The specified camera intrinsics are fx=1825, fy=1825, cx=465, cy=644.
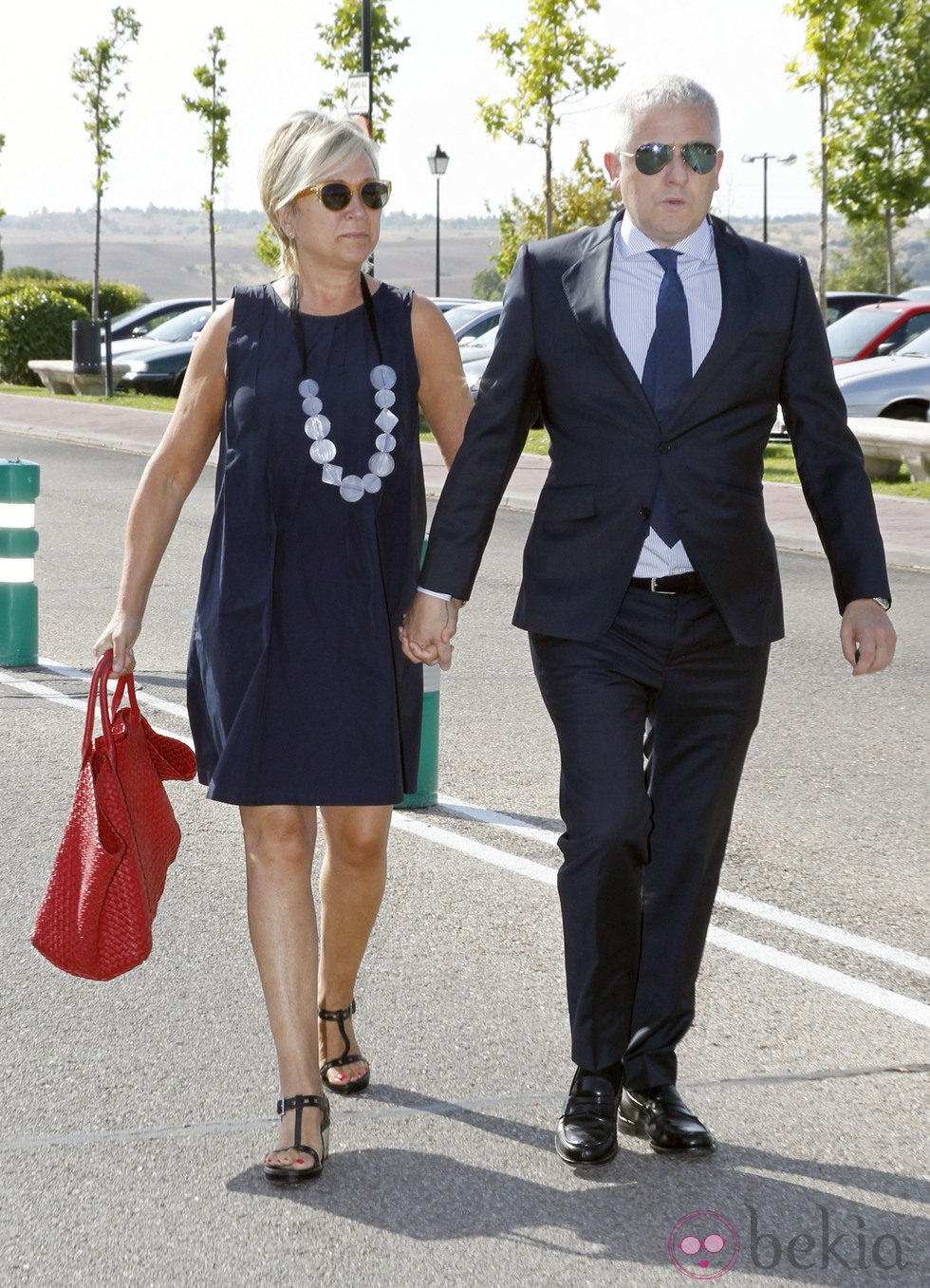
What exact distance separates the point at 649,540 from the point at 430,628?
1.51 feet

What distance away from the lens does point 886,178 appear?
34312mm

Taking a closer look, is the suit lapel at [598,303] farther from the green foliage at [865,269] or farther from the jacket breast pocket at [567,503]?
the green foliage at [865,269]

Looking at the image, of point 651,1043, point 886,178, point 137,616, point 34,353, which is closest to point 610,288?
point 137,616

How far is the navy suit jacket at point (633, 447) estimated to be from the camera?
3463mm

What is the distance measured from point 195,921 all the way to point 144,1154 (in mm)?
1454

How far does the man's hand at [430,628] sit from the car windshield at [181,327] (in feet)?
80.4

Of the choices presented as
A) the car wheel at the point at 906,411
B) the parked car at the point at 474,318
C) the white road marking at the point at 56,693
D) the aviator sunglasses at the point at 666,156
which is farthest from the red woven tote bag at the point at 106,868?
the parked car at the point at 474,318

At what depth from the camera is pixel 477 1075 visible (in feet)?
12.6

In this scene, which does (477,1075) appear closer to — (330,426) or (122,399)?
(330,426)

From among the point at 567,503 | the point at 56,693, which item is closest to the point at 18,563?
the point at 56,693

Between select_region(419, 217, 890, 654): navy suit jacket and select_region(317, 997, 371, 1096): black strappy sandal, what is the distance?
3.13 feet

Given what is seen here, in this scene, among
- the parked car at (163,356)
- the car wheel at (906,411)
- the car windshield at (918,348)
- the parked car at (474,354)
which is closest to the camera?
the car wheel at (906,411)

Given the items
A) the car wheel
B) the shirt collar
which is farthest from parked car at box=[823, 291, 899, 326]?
the shirt collar

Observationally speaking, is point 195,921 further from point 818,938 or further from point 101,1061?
point 818,938
